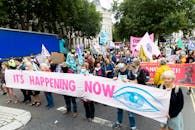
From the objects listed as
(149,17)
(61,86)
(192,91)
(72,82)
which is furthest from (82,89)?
(149,17)

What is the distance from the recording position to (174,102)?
188 inches

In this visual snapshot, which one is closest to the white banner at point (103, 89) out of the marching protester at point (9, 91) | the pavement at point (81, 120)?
the marching protester at point (9, 91)

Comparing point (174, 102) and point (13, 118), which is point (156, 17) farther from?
point (174, 102)

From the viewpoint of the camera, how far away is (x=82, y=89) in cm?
731

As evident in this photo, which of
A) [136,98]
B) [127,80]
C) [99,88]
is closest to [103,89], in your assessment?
[99,88]

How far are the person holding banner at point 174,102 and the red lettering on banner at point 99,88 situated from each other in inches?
76.5

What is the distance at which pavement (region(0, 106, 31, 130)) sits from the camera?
700 centimetres

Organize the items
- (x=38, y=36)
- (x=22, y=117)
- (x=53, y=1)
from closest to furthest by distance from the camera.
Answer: (x=22, y=117) → (x=38, y=36) → (x=53, y=1)

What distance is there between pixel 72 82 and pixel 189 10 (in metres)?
33.2

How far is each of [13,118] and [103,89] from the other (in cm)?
288

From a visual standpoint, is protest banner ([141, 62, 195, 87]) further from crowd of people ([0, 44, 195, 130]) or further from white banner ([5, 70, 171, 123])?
white banner ([5, 70, 171, 123])

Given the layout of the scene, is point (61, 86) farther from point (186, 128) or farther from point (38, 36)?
point (38, 36)

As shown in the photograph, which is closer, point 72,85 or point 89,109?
point 89,109

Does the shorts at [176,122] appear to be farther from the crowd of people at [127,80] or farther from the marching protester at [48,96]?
the marching protester at [48,96]
